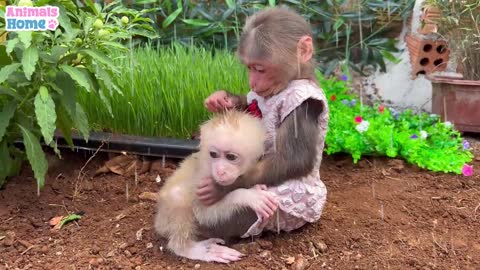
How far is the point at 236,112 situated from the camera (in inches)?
117

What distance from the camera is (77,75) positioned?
3.32 metres

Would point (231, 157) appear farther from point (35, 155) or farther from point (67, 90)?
point (35, 155)

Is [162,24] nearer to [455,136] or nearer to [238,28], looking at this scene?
[238,28]

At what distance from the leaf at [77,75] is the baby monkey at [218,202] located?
655 millimetres

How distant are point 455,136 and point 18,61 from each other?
3.48m

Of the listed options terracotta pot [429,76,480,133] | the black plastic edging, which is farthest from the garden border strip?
terracotta pot [429,76,480,133]

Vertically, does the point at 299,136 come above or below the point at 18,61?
below

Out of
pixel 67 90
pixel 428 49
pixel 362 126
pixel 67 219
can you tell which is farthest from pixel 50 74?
pixel 428 49

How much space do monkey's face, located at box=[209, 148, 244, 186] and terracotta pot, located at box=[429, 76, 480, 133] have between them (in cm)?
312

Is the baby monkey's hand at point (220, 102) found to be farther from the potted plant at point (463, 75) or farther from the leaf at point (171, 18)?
the leaf at point (171, 18)

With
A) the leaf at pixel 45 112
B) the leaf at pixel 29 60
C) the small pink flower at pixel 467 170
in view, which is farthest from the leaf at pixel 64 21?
the small pink flower at pixel 467 170

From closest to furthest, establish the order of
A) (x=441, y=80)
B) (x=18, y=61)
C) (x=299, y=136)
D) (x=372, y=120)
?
(x=299, y=136), (x=18, y=61), (x=372, y=120), (x=441, y=80)

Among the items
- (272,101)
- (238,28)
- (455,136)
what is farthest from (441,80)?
(272,101)

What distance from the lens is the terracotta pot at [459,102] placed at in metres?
5.35
